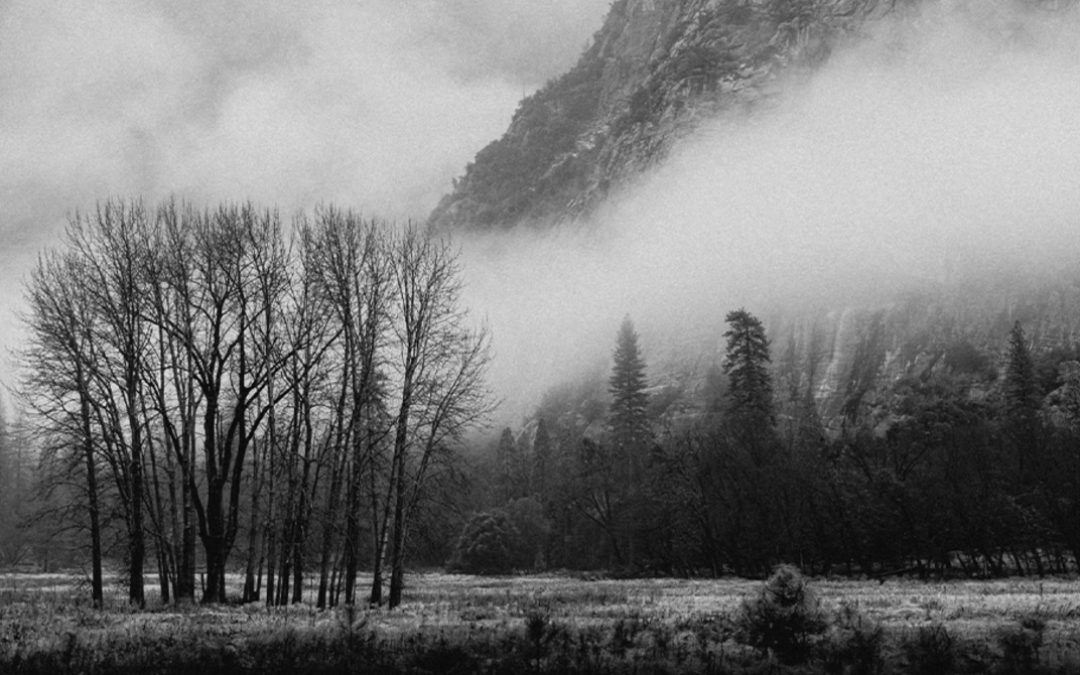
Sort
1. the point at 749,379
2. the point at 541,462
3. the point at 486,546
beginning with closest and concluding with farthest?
the point at 486,546 → the point at 749,379 → the point at 541,462

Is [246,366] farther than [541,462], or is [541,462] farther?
[541,462]

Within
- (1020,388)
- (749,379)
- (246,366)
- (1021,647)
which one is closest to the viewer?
(1021,647)

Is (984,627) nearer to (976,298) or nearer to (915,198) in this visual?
(976,298)

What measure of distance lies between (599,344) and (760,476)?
318 ft

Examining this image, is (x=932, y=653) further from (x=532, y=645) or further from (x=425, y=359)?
(x=425, y=359)

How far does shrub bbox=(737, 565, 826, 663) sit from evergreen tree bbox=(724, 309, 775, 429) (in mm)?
53599

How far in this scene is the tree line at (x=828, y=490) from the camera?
44938 mm

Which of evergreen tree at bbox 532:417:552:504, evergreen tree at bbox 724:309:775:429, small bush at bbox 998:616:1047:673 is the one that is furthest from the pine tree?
small bush at bbox 998:616:1047:673

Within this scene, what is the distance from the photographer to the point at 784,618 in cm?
1378

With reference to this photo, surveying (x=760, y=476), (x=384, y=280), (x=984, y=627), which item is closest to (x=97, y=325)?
(x=384, y=280)

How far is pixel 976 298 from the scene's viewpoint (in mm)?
102875

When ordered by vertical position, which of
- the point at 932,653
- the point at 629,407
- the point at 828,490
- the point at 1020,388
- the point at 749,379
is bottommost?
the point at 932,653

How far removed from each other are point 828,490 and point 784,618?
39137mm

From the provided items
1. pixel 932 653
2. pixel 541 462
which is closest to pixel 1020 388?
pixel 541 462
